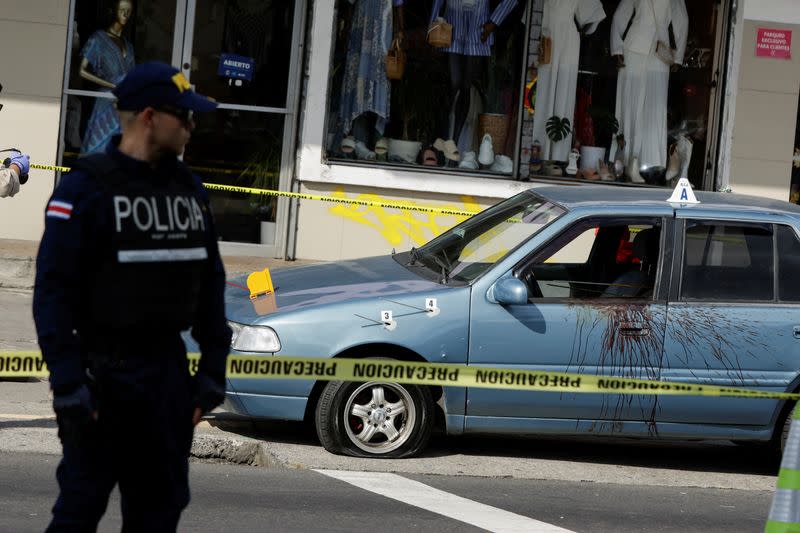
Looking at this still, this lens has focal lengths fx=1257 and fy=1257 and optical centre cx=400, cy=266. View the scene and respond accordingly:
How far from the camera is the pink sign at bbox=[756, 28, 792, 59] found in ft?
42.5

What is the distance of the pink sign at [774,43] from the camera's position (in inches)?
510

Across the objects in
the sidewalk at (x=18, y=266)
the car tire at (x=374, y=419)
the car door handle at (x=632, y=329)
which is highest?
the car door handle at (x=632, y=329)

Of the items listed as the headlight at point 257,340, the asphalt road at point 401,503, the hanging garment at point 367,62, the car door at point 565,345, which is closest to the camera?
the asphalt road at point 401,503

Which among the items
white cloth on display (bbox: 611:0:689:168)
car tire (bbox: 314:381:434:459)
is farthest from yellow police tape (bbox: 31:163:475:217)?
car tire (bbox: 314:381:434:459)

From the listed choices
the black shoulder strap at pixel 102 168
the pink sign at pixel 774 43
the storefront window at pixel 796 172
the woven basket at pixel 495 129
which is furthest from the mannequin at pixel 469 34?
the black shoulder strap at pixel 102 168

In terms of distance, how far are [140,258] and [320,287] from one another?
11.9ft

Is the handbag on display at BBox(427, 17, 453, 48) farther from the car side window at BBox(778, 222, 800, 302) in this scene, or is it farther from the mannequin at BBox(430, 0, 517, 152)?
the car side window at BBox(778, 222, 800, 302)

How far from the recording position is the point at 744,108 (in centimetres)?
1307

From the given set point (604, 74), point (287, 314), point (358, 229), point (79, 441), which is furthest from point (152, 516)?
point (604, 74)

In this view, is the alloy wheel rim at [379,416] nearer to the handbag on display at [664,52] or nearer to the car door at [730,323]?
the car door at [730,323]

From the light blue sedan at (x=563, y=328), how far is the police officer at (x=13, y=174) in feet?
5.69

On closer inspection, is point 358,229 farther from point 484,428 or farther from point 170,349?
point 170,349

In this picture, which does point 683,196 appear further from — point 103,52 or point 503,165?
point 103,52

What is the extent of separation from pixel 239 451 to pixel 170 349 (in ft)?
11.4
